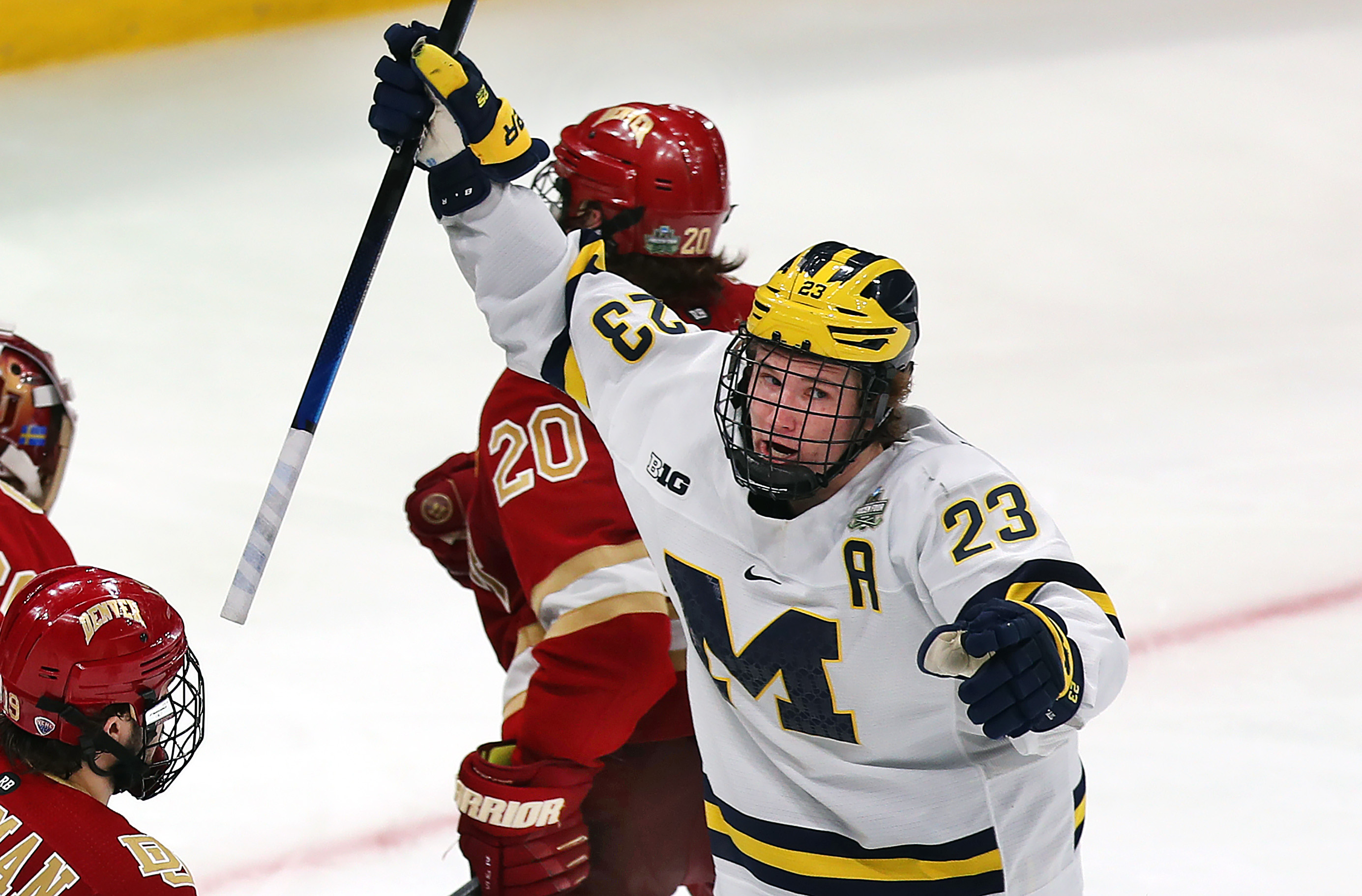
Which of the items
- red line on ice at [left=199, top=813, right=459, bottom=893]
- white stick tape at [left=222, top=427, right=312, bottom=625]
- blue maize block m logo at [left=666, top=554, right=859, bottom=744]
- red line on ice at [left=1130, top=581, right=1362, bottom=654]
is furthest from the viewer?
red line on ice at [left=1130, top=581, right=1362, bottom=654]

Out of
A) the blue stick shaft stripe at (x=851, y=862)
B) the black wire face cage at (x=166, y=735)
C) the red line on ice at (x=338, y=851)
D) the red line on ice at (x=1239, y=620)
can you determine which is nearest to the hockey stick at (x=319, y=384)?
the black wire face cage at (x=166, y=735)

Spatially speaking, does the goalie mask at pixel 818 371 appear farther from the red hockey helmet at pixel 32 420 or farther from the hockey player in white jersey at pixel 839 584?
the red hockey helmet at pixel 32 420

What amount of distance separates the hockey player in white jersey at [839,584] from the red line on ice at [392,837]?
1235 millimetres

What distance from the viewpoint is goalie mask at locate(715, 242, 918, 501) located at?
1868 mm

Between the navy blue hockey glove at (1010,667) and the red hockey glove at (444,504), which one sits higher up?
the navy blue hockey glove at (1010,667)

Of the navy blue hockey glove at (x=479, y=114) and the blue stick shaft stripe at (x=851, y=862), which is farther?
the navy blue hockey glove at (x=479, y=114)

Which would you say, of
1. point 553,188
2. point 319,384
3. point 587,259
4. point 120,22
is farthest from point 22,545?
point 120,22

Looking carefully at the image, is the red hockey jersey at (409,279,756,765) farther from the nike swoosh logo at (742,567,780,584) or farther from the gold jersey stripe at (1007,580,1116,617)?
the gold jersey stripe at (1007,580,1116,617)

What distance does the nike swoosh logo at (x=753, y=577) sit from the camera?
1975 mm

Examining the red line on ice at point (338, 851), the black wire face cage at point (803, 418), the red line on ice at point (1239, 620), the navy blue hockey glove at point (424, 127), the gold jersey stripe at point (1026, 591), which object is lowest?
the red line on ice at point (338, 851)

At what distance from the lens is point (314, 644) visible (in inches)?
152

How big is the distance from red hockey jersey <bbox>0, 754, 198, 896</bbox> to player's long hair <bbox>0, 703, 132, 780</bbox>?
3cm

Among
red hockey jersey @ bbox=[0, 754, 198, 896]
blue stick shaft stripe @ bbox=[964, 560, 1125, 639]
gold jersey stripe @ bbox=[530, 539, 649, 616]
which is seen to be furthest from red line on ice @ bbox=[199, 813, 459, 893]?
blue stick shaft stripe @ bbox=[964, 560, 1125, 639]

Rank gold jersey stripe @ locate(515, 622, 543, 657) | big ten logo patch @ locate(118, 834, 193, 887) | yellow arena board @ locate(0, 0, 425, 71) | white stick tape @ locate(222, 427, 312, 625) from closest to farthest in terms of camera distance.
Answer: big ten logo patch @ locate(118, 834, 193, 887) → white stick tape @ locate(222, 427, 312, 625) → gold jersey stripe @ locate(515, 622, 543, 657) → yellow arena board @ locate(0, 0, 425, 71)
